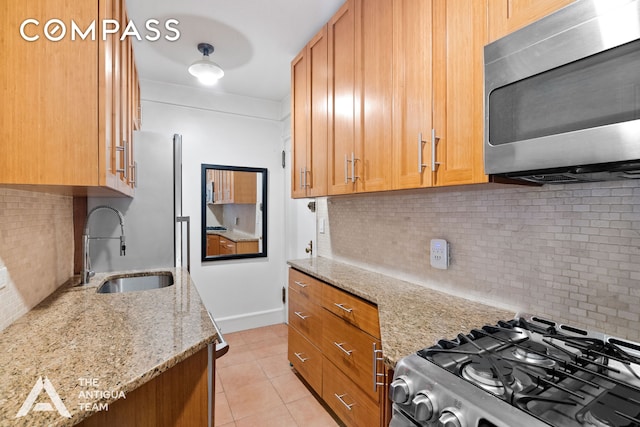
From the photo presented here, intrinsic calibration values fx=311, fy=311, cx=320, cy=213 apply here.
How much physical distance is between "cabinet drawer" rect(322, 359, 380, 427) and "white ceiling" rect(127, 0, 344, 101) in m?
2.25

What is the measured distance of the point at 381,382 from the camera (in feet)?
4.55

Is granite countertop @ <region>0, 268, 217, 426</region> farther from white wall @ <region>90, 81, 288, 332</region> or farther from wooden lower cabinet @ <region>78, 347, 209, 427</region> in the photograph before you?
white wall @ <region>90, 81, 288, 332</region>

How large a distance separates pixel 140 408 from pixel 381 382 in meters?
0.94

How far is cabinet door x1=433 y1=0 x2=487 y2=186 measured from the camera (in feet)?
3.77

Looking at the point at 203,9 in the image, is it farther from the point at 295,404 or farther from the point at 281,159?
the point at 295,404

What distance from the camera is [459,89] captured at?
1221 millimetres

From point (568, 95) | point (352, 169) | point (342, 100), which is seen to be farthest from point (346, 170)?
point (568, 95)

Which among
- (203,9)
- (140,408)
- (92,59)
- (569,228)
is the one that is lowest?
(140,408)

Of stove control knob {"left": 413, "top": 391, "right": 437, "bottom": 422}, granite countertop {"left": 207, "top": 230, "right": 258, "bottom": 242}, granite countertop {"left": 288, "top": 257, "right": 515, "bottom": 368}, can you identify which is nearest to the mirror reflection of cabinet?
granite countertop {"left": 207, "top": 230, "right": 258, "bottom": 242}

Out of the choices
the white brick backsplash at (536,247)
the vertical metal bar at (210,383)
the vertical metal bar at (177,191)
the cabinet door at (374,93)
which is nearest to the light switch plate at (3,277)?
the vertical metal bar at (210,383)

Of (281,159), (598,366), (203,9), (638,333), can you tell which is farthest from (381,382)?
(281,159)

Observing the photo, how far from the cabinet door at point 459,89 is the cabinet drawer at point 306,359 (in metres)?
1.48

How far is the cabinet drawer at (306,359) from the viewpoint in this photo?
2.09 metres

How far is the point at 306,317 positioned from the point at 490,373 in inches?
62.8
